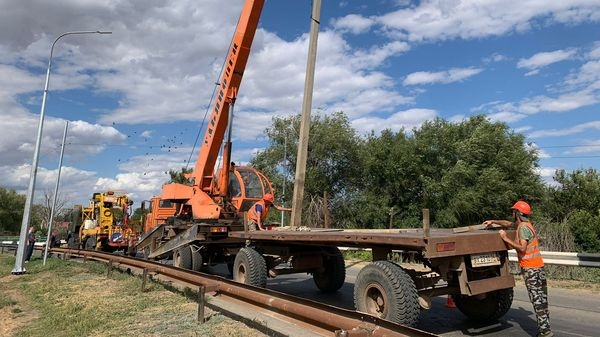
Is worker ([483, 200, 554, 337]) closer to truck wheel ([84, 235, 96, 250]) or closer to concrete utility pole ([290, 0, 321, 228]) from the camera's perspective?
concrete utility pole ([290, 0, 321, 228])

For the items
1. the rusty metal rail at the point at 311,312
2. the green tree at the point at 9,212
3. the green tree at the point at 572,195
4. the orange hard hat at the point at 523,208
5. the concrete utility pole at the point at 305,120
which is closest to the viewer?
the rusty metal rail at the point at 311,312

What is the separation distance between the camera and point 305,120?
12.0 meters

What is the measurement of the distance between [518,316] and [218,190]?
8.80 meters

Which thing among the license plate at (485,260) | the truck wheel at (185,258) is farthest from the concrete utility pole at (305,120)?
the license plate at (485,260)

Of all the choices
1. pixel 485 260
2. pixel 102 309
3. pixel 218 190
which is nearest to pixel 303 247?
pixel 102 309

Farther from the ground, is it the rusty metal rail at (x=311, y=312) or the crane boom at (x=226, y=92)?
the crane boom at (x=226, y=92)

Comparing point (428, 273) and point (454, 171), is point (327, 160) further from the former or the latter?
point (428, 273)

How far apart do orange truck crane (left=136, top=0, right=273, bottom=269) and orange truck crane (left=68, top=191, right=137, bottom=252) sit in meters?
9.92

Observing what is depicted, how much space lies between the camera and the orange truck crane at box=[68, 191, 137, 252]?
24406mm

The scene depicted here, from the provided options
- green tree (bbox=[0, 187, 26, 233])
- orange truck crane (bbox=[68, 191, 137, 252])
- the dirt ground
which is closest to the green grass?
the dirt ground

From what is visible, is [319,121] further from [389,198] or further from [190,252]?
[190,252]

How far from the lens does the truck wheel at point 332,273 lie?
10453 millimetres

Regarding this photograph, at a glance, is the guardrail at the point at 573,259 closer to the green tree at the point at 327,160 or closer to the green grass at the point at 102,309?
the green grass at the point at 102,309

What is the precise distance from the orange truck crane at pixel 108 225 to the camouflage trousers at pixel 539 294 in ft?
68.0
